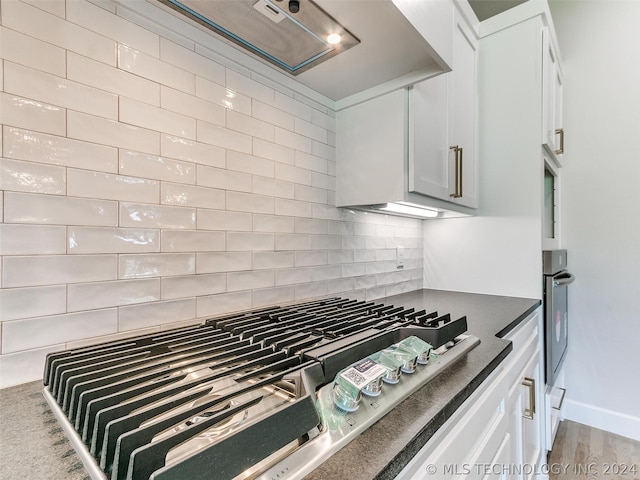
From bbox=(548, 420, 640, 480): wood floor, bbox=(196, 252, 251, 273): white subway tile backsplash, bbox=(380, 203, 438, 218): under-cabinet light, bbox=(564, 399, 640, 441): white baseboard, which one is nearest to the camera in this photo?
bbox=(196, 252, 251, 273): white subway tile backsplash

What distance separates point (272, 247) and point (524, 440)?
125cm

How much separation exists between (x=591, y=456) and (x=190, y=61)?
2.83 metres

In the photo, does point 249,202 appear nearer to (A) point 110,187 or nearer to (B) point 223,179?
(B) point 223,179

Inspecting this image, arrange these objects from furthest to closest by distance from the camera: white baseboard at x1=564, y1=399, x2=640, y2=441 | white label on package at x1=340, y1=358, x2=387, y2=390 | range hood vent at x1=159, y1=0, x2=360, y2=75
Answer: white baseboard at x1=564, y1=399, x2=640, y2=441
range hood vent at x1=159, y1=0, x2=360, y2=75
white label on package at x1=340, y1=358, x2=387, y2=390

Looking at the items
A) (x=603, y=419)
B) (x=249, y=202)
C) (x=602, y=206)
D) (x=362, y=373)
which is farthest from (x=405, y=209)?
(x=603, y=419)

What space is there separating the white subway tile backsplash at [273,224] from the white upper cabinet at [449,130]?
0.51m

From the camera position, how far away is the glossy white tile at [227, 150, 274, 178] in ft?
3.53

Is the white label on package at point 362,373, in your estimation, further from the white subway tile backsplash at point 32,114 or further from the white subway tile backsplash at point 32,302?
the white subway tile backsplash at point 32,114

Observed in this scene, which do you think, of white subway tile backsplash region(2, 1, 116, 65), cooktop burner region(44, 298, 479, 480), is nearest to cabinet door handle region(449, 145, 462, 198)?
cooktop burner region(44, 298, 479, 480)

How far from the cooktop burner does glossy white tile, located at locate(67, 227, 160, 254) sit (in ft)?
0.77

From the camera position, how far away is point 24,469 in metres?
0.41

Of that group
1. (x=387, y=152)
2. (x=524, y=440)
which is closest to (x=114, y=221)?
(x=387, y=152)

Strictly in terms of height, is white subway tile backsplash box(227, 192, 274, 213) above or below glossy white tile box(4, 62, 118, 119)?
below

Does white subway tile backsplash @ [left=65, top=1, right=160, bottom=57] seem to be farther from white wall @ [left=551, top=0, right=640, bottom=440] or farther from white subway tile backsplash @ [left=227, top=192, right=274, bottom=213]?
white wall @ [left=551, top=0, right=640, bottom=440]
